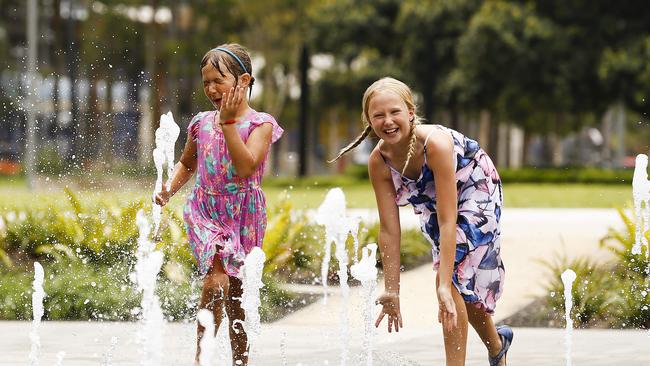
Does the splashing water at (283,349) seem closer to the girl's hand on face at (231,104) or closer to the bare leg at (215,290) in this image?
the bare leg at (215,290)

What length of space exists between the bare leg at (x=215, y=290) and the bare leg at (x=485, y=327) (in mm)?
927

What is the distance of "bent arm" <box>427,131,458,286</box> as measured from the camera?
481cm

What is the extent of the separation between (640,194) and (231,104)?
3328 millimetres

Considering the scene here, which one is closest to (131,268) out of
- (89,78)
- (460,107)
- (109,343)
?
(109,343)

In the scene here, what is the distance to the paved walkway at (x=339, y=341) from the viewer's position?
646cm

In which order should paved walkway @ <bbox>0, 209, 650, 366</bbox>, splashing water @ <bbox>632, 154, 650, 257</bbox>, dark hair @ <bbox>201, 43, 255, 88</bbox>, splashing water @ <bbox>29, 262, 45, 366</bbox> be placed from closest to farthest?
1. dark hair @ <bbox>201, 43, 255, 88</bbox>
2. splashing water @ <bbox>29, 262, 45, 366</bbox>
3. paved walkway @ <bbox>0, 209, 650, 366</bbox>
4. splashing water @ <bbox>632, 154, 650, 257</bbox>

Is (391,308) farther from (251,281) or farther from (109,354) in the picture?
(109,354)

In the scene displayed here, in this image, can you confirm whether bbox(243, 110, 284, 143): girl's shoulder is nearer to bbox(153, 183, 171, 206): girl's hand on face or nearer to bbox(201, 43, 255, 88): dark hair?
bbox(201, 43, 255, 88): dark hair

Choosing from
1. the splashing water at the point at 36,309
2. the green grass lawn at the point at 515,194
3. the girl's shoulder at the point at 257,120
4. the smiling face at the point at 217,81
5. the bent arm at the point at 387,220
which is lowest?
the green grass lawn at the point at 515,194

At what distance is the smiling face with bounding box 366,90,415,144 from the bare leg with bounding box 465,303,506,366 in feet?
2.52

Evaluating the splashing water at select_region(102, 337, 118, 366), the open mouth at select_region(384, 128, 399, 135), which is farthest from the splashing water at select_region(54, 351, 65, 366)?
the open mouth at select_region(384, 128, 399, 135)

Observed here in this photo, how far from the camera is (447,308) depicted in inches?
185

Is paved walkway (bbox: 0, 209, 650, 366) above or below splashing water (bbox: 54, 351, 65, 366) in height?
below

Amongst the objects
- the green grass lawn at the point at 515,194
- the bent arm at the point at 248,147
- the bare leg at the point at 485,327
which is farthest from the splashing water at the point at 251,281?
the green grass lawn at the point at 515,194
